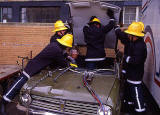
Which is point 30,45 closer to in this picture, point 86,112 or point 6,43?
point 6,43

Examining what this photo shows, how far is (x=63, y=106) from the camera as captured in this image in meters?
2.97

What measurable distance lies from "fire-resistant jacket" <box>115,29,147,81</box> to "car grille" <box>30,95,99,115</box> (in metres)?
1.52

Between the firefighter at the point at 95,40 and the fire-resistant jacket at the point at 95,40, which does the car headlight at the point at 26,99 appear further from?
the fire-resistant jacket at the point at 95,40

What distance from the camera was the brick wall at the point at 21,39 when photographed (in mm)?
7230

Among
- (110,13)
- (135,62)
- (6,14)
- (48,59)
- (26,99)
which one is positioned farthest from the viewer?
(6,14)

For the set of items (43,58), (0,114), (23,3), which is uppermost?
(23,3)

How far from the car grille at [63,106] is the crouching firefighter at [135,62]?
1.40 m

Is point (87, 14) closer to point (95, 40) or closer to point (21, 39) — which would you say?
point (95, 40)

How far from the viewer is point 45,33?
7.21 meters

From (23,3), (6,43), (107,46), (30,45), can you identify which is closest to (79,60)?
(107,46)

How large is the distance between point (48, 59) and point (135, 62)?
1866mm

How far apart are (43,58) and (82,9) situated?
1775 mm

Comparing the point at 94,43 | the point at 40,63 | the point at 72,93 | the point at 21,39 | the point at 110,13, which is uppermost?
the point at 110,13

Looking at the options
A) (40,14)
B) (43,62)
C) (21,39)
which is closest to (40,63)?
(43,62)
